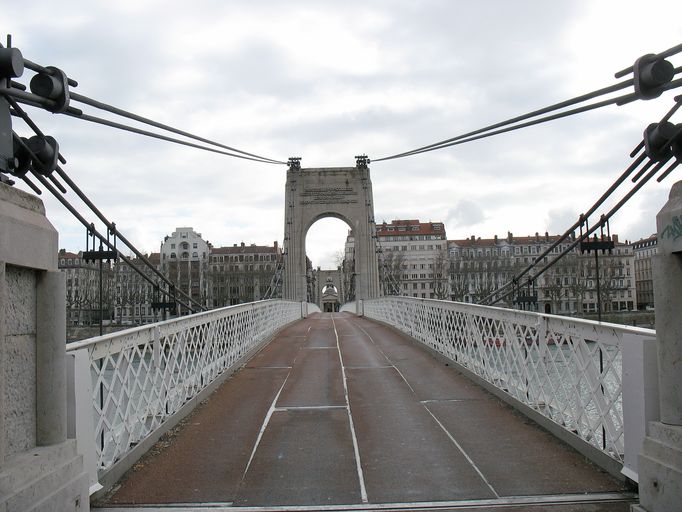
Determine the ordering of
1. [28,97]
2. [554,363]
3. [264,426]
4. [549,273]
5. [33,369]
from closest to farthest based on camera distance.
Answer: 1. [33,369]
2. [28,97]
3. [554,363]
4. [264,426]
5. [549,273]

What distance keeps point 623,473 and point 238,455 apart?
286cm

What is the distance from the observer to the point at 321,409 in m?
6.58

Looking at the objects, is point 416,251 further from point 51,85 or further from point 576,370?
point 51,85

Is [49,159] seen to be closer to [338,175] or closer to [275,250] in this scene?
[338,175]

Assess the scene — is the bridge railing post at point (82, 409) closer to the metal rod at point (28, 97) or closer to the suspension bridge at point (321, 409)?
the suspension bridge at point (321, 409)

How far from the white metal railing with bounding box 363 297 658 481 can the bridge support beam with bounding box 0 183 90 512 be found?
3.29m

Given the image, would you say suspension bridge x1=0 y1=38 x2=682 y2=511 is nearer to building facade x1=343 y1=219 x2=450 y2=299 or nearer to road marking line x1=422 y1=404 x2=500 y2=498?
road marking line x1=422 y1=404 x2=500 y2=498

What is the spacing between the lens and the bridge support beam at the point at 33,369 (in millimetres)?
2895

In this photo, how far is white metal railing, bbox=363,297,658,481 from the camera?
3.80 metres

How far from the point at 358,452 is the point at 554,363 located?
6.19ft

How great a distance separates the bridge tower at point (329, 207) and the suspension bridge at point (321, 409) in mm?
29379

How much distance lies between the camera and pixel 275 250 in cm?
9025

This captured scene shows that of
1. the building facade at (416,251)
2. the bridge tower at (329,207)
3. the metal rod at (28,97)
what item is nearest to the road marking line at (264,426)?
the metal rod at (28,97)

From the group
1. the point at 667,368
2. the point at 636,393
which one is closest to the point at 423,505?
the point at 636,393
